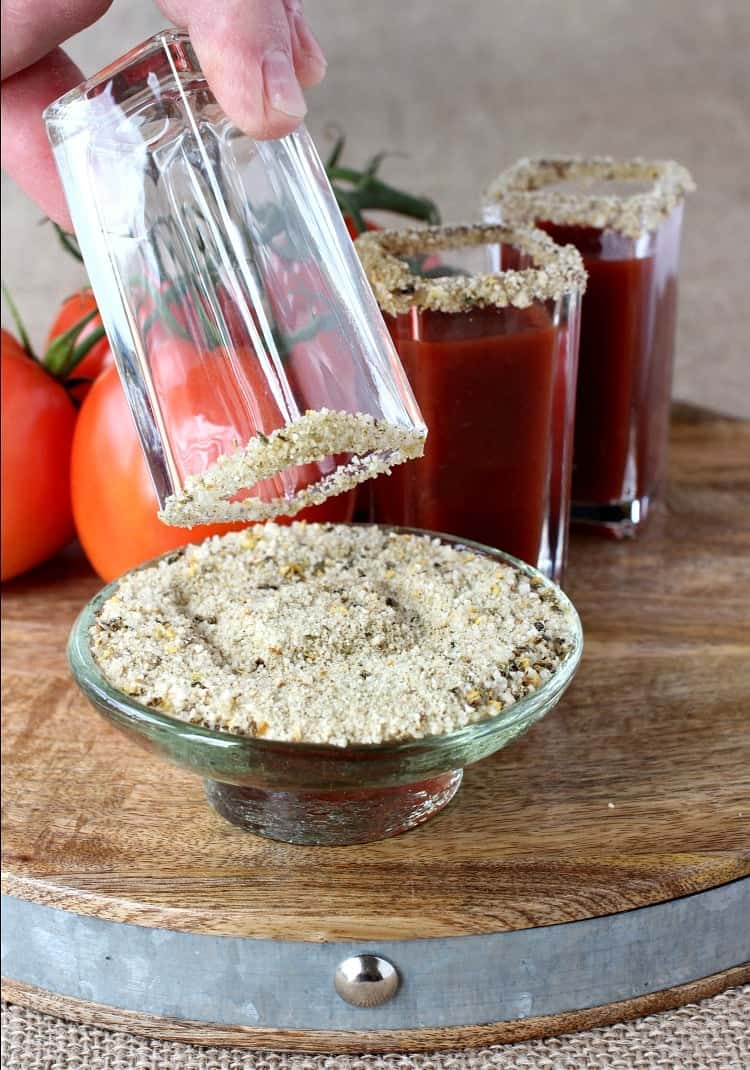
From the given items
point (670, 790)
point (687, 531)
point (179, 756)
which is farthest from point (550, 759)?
point (687, 531)

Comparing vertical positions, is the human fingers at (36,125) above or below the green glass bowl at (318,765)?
above

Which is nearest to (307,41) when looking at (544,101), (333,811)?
(333,811)

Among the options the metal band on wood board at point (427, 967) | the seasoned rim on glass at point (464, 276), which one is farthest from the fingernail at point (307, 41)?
the metal band on wood board at point (427, 967)

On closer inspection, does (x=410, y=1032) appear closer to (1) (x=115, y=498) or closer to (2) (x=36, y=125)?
(1) (x=115, y=498)

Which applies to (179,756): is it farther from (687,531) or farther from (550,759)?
(687,531)

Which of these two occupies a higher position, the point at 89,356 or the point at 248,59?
the point at 248,59

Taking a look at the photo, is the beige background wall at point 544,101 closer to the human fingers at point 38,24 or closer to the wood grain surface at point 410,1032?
the human fingers at point 38,24

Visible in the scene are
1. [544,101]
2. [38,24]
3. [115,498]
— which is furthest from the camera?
[544,101]
